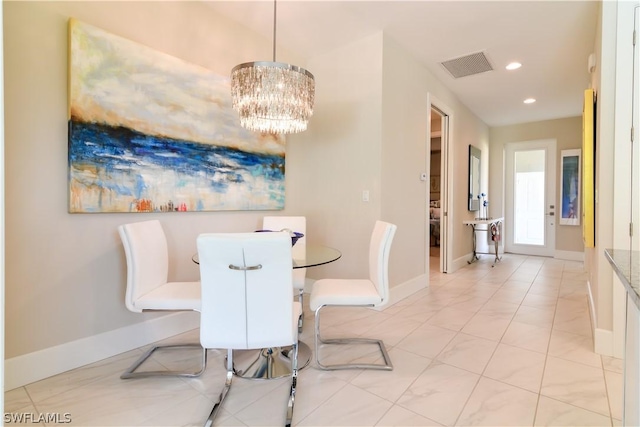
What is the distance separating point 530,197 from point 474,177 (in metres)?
1.62

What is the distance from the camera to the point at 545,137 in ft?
20.0

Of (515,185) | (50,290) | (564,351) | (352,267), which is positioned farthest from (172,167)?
(515,185)

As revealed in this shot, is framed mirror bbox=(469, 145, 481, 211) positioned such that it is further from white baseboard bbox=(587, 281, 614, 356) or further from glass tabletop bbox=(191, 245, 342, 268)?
glass tabletop bbox=(191, 245, 342, 268)

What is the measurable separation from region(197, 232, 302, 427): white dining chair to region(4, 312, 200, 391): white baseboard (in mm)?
1082

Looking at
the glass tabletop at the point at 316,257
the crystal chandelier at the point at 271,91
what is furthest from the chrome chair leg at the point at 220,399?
the crystal chandelier at the point at 271,91

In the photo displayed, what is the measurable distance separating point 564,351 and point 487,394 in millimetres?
940

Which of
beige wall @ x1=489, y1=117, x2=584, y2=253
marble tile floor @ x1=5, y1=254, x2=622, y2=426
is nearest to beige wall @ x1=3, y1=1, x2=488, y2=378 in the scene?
marble tile floor @ x1=5, y1=254, x2=622, y2=426

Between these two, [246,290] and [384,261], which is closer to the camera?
[246,290]

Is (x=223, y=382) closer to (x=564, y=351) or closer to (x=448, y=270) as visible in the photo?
(x=564, y=351)

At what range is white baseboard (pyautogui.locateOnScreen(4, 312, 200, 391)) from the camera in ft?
5.97

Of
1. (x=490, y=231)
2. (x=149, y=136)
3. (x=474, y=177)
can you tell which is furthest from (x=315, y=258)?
(x=490, y=231)

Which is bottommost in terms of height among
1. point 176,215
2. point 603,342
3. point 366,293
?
point 603,342

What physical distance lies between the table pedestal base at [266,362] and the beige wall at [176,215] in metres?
0.83

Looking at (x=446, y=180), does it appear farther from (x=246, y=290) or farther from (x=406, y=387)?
(x=246, y=290)
